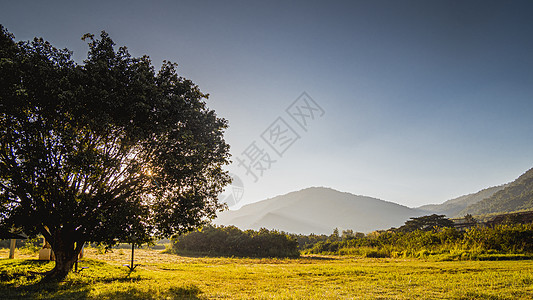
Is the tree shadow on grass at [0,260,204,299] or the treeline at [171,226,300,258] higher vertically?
the tree shadow on grass at [0,260,204,299]

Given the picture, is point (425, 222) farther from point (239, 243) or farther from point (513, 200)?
point (513, 200)

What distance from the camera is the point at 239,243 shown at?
1161 inches

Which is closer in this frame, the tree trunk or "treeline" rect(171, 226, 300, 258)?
the tree trunk

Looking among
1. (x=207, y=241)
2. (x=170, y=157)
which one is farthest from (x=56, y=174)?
(x=207, y=241)

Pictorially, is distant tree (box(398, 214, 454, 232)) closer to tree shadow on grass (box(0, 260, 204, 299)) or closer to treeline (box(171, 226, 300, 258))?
treeline (box(171, 226, 300, 258))

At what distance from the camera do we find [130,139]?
10727 mm

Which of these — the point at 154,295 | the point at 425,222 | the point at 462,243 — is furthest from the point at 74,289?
the point at 425,222

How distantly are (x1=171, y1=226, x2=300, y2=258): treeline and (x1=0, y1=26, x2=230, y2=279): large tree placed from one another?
59.8ft

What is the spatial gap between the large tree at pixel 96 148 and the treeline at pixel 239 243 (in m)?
18.2

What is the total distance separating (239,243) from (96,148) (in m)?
21.7

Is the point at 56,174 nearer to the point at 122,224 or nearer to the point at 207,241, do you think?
the point at 122,224

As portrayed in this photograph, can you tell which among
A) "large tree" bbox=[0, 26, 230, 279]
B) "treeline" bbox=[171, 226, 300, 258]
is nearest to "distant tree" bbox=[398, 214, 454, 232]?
"treeline" bbox=[171, 226, 300, 258]

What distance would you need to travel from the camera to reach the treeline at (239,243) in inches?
1132

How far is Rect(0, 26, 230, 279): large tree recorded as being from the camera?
30.5ft
